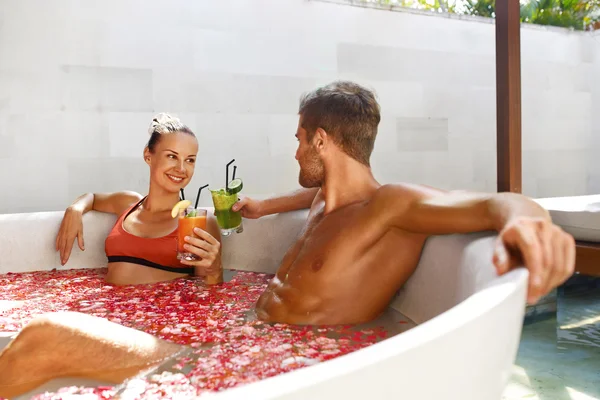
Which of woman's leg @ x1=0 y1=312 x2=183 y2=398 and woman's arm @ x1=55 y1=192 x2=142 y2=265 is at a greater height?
woman's arm @ x1=55 y1=192 x2=142 y2=265

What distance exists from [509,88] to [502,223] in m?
1.47

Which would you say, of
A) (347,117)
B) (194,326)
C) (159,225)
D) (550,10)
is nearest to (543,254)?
(347,117)

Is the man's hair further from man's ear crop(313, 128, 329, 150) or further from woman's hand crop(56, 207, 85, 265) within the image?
woman's hand crop(56, 207, 85, 265)

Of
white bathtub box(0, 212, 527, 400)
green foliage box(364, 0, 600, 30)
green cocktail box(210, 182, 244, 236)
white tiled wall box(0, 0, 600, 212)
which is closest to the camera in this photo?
white bathtub box(0, 212, 527, 400)

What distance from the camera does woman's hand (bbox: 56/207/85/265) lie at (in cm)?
244

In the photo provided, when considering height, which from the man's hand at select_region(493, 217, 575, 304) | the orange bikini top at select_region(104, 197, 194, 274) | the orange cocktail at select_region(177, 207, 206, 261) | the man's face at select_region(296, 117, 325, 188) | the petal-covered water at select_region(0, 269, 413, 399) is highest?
the man's face at select_region(296, 117, 325, 188)

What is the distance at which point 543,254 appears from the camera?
82cm

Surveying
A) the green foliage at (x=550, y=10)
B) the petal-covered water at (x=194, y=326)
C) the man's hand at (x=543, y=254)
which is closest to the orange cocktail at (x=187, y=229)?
the petal-covered water at (x=194, y=326)

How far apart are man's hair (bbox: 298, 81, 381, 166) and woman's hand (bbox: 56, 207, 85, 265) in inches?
49.2

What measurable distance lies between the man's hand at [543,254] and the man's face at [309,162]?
94cm

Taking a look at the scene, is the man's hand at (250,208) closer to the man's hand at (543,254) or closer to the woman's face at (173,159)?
the woman's face at (173,159)

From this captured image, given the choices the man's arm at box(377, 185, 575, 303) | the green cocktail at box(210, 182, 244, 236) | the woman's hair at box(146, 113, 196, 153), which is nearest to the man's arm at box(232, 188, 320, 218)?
the green cocktail at box(210, 182, 244, 236)

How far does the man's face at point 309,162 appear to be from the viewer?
1.75 metres

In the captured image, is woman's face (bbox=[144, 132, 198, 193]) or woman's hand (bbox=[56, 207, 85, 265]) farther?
woman's hand (bbox=[56, 207, 85, 265])
